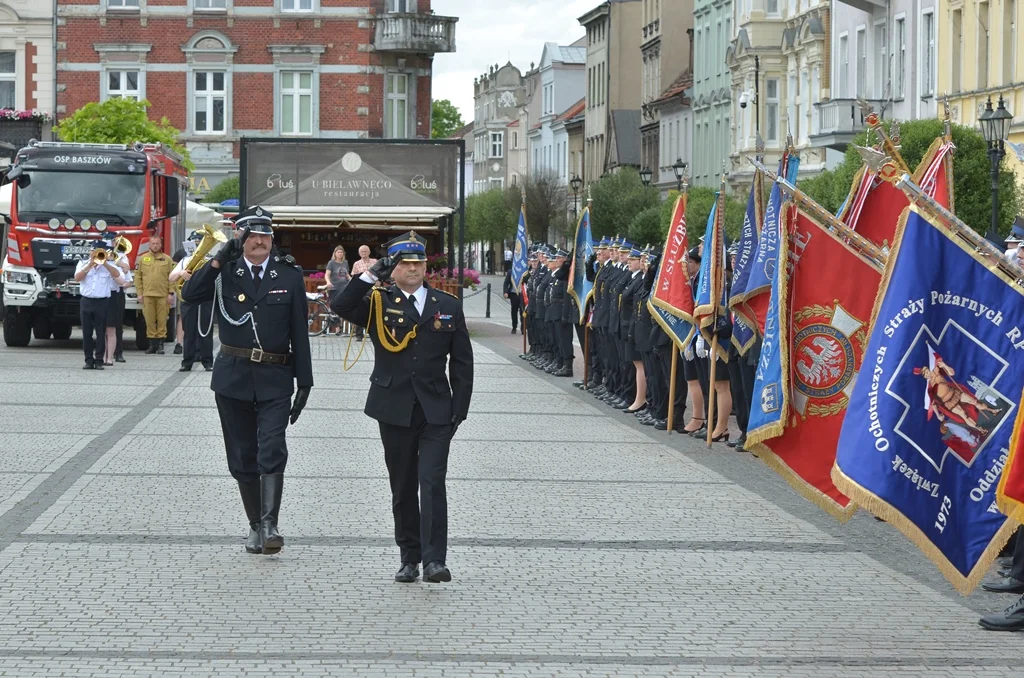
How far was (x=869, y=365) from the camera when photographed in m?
8.45

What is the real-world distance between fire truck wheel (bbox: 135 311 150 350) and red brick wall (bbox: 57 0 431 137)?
35.4 meters

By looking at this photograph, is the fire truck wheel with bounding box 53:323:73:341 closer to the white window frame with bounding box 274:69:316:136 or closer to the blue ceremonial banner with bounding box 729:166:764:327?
the blue ceremonial banner with bounding box 729:166:764:327

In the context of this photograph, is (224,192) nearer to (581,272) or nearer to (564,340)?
(564,340)

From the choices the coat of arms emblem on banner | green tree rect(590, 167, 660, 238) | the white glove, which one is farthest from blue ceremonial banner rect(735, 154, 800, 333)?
green tree rect(590, 167, 660, 238)

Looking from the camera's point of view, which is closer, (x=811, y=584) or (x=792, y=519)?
(x=811, y=584)

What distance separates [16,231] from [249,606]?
2191 cm

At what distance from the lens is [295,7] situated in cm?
6431

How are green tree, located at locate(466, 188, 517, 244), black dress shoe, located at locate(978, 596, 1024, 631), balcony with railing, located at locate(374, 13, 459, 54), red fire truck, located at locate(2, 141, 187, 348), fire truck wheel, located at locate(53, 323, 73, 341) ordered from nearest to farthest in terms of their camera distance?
black dress shoe, located at locate(978, 596, 1024, 631) → red fire truck, located at locate(2, 141, 187, 348) → fire truck wheel, located at locate(53, 323, 73, 341) → balcony with railing, located at locate(374, 13, 459, 54) → green tree, located at locate(466, 188, 517, 244)

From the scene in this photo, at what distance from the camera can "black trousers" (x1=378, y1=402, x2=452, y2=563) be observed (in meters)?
9.30

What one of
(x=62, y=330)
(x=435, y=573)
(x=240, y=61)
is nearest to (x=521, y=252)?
(x=62, y=330)

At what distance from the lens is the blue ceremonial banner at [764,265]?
12359 millimetres

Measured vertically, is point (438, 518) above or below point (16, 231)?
below

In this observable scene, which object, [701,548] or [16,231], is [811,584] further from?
[16,231]

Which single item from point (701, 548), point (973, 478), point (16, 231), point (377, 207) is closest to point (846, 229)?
point (701, 548)
